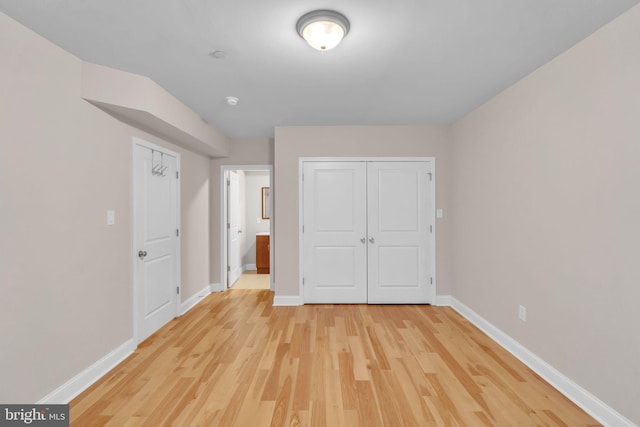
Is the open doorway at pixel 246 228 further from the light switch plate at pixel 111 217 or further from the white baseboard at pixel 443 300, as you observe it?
the white baseboard at pixel 443 300

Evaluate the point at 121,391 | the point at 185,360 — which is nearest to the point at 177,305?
the point at 185,360

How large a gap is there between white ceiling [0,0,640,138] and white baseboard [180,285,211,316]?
2.56 m

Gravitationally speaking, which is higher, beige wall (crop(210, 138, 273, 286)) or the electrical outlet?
beige wall (crop(210, 138, 273, 286))

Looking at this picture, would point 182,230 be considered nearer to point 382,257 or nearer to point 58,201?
point 58,201

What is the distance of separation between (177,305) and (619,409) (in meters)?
4.11

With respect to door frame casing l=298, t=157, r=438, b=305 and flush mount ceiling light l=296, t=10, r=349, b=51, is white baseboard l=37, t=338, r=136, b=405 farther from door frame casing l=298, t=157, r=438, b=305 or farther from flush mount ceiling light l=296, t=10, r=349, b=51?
flush mount ceiling light l=296, t=10, r=349, b=51

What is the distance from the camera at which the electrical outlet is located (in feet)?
8.53

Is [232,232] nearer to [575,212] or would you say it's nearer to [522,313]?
[522,313]

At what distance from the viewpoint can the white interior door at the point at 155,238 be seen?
2984mm

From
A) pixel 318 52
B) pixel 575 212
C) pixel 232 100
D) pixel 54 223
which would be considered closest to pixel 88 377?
pixel 54 223

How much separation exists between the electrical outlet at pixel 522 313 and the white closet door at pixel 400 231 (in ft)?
4.87

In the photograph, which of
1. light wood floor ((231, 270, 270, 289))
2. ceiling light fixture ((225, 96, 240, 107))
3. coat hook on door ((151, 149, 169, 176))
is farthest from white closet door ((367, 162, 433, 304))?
coat hook on door ((151, 149, 169, 176))

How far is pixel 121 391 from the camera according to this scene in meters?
2.20

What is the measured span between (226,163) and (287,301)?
2.40 m
